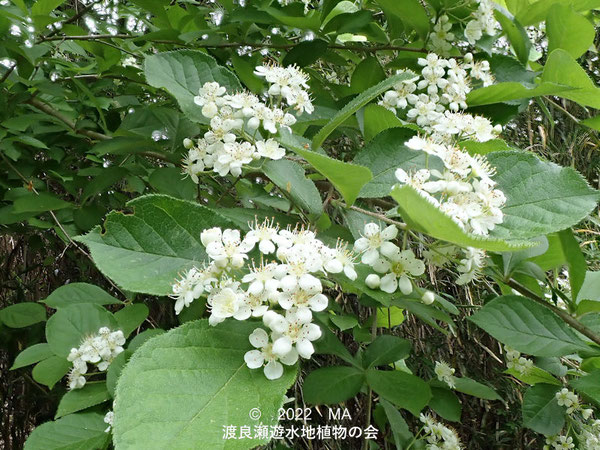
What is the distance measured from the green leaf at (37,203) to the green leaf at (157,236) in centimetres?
72

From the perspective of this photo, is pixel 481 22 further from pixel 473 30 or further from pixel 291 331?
pixel 291 331

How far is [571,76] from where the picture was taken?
98 cm

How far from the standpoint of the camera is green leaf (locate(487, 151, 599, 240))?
628 millimetres

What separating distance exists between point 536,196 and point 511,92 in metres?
0.35

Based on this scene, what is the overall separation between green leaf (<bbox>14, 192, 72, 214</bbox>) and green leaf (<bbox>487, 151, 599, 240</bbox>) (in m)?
1.06

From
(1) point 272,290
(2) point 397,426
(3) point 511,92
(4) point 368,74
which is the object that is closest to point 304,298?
(1) point 272,290

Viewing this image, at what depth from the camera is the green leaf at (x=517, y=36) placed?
3.57 feet

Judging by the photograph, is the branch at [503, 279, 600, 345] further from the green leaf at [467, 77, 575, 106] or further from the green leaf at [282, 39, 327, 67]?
the green leaf at [282, 39, 327, 67]

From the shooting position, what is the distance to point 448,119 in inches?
33.1

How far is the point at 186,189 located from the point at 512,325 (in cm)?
63

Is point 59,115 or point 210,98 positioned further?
point 59,115

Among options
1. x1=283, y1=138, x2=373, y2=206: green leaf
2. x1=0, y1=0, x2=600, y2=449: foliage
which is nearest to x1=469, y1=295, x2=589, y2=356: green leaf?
x1=0, y1=0, x2=600, y2=449: foliage

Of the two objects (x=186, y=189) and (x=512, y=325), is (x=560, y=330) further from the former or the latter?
(x=186, y=189)

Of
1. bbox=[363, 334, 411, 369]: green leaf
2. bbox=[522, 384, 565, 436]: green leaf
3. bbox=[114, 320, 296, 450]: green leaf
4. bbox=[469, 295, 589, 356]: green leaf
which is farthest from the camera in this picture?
bbox=[522, 384, 565, 436]: green leaf
